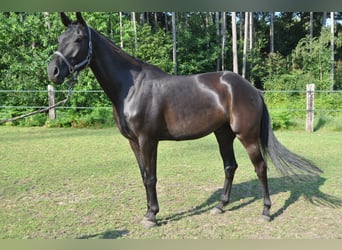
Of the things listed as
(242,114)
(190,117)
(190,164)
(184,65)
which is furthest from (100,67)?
(184,65)

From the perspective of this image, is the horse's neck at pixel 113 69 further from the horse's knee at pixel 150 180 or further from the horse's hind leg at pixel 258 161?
the horse's hind leg at pixel 258 161

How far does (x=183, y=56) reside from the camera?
65.8 feet

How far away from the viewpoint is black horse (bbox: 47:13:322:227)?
9.72ft

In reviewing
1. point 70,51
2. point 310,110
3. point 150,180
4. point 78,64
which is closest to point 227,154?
point 150,180

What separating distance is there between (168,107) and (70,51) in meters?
1.02

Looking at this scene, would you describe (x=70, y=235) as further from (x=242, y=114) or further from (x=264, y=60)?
(x=264, y=60)

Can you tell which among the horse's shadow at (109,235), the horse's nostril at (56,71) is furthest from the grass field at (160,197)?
the horse's nostril at (56,71)

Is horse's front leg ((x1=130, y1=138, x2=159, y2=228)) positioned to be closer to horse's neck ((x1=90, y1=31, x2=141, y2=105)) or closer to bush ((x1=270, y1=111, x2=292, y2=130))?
horse's neck ((x1=90, y1=31, x2=141, y2=105))

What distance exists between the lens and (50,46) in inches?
476

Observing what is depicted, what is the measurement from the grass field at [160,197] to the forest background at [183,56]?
3481 mm

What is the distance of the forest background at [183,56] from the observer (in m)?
10.5

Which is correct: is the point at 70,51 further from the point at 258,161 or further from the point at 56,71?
the point at 258,161

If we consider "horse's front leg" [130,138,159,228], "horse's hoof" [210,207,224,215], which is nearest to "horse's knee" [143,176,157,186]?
"horse's front leg" [130,138,159,228]
